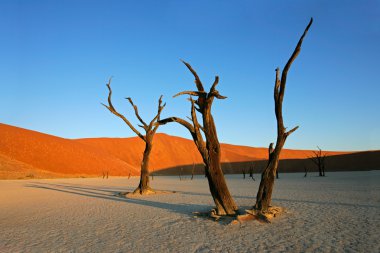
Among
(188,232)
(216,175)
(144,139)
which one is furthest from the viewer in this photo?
(144,139)

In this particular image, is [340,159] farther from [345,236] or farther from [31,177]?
[345,236]

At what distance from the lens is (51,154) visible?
213ft

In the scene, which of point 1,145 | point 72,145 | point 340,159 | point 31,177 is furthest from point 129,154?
point 340,159

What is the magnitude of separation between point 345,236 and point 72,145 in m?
75.8

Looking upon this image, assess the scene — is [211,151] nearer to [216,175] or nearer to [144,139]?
[216,175]

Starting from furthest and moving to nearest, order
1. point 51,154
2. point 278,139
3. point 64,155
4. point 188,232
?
point 64,155
point 51,154
point 278,139
point 188,232

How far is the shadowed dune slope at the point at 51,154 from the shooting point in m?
59.3

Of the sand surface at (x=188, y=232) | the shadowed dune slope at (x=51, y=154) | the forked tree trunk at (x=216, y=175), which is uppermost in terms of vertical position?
the shadowed dune slope at (x=51, y=154)

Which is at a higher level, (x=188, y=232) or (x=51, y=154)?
(x=51, y=154)

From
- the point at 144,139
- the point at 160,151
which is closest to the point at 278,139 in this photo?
the point at 144,139

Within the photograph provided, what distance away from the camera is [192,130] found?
9969 millimetres

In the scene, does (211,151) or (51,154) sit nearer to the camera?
(211,151)

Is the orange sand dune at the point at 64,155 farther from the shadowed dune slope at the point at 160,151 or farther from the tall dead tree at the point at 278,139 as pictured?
the tall dead tree at the point at 278,139

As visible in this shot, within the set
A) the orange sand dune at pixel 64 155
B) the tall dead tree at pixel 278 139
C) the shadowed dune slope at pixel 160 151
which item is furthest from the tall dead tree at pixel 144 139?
the shadowed dune slope at pixel 160 151
